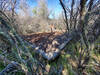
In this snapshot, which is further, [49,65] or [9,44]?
[49,65]

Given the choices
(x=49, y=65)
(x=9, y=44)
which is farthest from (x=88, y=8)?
(x=49, y=65)

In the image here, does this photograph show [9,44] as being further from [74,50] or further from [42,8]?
[42,8]

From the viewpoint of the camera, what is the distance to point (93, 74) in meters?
1.77

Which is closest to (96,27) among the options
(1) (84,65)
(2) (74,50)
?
(1) (84,65)

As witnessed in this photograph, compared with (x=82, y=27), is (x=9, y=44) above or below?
below

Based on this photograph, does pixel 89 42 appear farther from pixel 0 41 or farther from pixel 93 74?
pixel 0 41

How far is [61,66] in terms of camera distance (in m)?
2.09

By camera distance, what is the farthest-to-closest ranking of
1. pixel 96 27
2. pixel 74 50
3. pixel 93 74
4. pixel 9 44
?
pixel 74 50 < pixel 93 74 < pixel 96 27 < pixel 9 44

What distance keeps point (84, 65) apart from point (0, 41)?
207 centimetres

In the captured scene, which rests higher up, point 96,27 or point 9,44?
point 96,27

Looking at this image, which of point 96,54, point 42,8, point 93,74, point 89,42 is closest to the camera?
point 89,42

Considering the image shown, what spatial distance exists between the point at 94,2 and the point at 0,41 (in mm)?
2003

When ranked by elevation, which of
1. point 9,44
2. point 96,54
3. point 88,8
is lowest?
point 96,54

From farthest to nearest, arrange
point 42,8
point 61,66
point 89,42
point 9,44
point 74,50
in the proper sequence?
point 42,8, point 74,50, point 61,66, point 89,42, point 9,44
